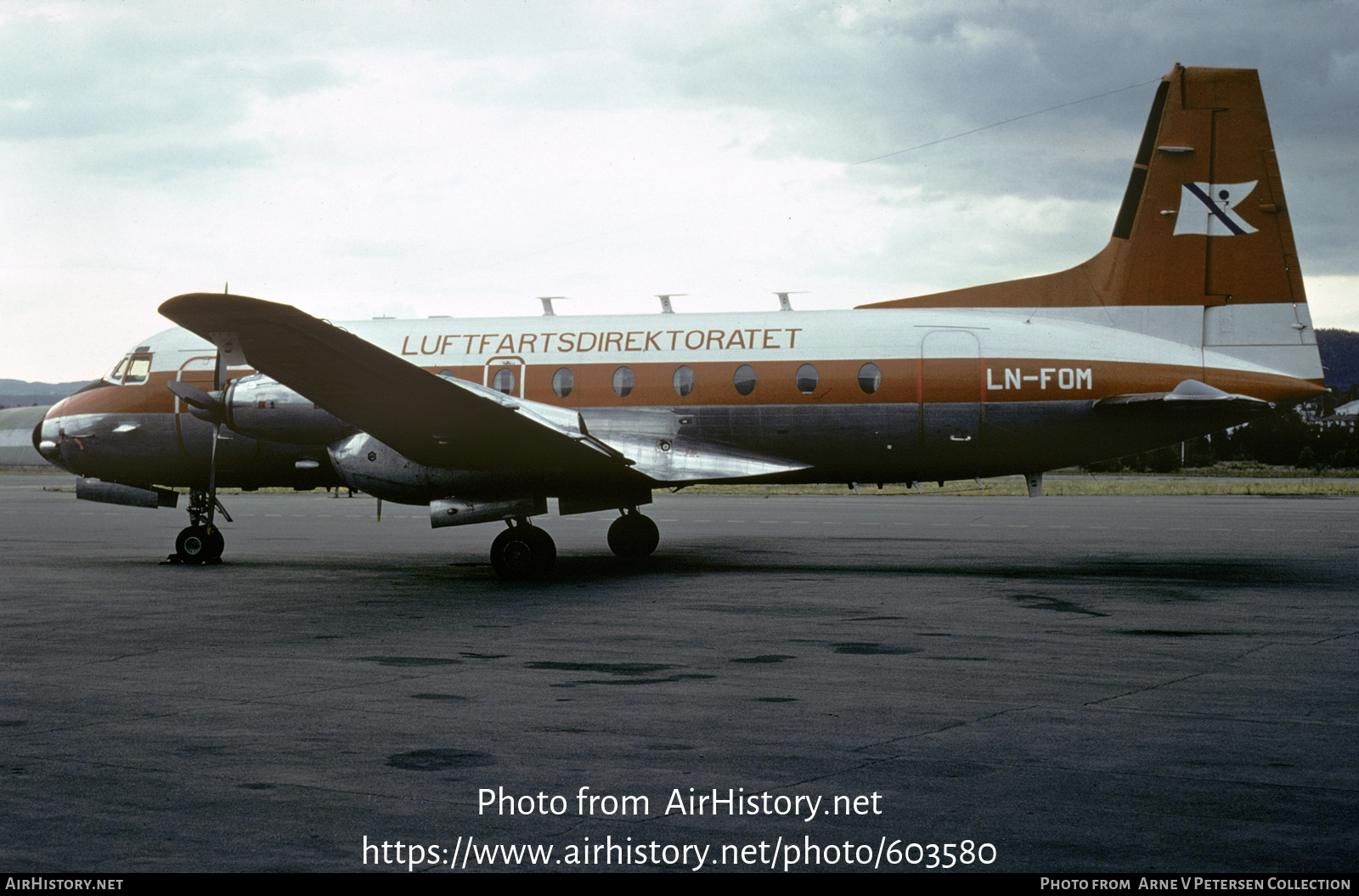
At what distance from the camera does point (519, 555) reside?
16531 millimetres

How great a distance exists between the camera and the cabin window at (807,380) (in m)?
18.2

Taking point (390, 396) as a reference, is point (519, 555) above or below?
below

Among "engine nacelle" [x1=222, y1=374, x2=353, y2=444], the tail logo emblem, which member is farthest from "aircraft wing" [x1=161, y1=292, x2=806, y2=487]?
the tail logo emblem

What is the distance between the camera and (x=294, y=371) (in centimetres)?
1528

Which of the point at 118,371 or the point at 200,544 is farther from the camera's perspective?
the point at 118,371

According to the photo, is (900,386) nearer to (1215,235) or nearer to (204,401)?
(1215,235)

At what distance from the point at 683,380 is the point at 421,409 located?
15.5 ft

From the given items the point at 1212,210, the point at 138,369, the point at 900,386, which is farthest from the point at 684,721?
the point at 138,369

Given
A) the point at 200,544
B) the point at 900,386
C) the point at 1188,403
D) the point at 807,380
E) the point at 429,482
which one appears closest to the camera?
the point at 429,482

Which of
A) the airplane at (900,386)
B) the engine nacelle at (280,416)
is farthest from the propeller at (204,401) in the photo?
the engine nacelle at (280,416)

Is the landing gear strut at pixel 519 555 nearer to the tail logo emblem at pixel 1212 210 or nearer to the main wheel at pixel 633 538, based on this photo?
the main wheel at pixel 633 538

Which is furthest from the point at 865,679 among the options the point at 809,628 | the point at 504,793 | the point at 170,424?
the point at 170,424

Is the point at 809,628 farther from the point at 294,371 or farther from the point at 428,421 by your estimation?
the point at 294,371
